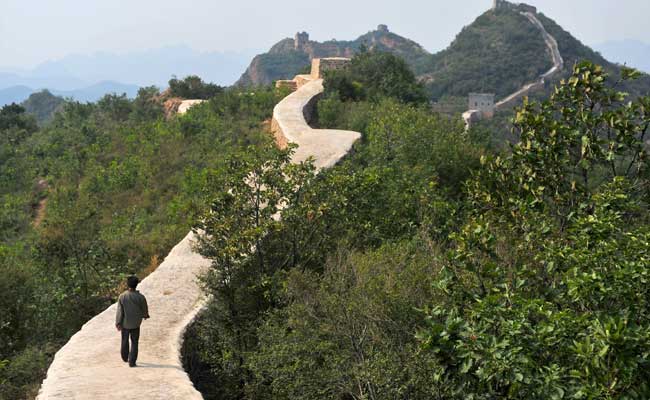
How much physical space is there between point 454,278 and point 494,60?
84.1m

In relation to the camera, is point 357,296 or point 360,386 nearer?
point 360,386

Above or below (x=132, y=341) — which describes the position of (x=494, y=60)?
above

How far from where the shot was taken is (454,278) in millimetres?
5957

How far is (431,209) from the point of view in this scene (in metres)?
12.2

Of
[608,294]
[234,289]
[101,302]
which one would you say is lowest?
[101,302]

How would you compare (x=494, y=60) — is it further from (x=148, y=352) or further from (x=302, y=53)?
(x=148, y=352)

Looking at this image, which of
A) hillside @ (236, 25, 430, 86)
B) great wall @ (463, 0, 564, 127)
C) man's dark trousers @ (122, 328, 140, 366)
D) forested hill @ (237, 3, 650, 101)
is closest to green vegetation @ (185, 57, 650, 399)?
man's dark trousers @ (122, 328, 140, 366)

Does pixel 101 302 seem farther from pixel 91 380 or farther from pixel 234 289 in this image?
pixel 91 380

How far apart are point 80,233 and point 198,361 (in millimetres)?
5158

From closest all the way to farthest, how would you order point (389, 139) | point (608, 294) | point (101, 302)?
point (608, 294), point (101, 302), point (389, 139)

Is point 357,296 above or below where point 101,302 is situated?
above

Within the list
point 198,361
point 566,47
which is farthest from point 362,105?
point 566,47

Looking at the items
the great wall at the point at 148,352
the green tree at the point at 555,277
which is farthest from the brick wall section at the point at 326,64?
the green tree at the point at 555,277

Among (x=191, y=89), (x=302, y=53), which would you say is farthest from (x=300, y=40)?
(x=191, y=89)
